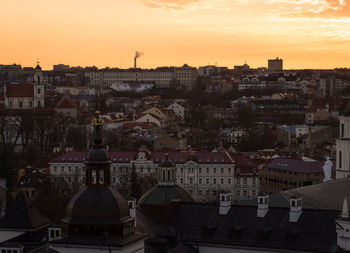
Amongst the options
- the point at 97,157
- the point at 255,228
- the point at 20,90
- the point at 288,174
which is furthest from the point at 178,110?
the point at 97,157

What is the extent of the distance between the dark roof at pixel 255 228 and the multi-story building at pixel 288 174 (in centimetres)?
4123

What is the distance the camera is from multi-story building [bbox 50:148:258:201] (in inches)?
2876

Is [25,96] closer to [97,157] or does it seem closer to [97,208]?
[97,157]

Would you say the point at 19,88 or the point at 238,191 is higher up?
the point at 19,88

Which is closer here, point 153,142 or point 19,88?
point 153,142

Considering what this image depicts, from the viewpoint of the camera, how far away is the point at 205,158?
2928 inches

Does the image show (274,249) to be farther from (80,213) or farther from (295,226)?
(80,213)

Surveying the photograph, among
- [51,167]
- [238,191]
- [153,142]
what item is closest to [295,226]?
[238,191]

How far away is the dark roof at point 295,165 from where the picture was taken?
76.8 meters

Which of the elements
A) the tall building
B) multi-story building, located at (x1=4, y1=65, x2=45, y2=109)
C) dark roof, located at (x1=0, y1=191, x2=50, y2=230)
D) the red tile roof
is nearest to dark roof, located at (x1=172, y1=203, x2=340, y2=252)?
dark roof, located at (x1=0, y1=191, x2=50, y2=230)

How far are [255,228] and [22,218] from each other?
9.71 meters

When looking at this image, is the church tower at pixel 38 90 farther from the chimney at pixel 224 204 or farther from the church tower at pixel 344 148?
the chimney at pixel 224 204

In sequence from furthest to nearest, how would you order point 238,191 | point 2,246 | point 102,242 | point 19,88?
point 19,88 < point 238,191 < point 2,246 < point 102,242

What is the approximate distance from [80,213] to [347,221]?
9.20 m
